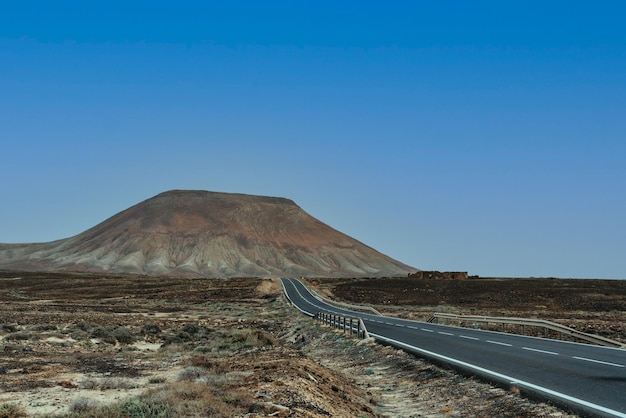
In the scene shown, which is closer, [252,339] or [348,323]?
[252,339]

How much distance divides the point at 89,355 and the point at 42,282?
384 feet

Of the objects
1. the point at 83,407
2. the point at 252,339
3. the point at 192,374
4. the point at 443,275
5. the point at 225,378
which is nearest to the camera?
the point at 83,407

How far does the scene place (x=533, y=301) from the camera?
77.9 meters

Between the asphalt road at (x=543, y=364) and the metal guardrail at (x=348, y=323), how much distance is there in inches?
39.7

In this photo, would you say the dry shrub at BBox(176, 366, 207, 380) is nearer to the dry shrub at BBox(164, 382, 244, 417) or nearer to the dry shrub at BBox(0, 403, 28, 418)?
the dry shrub at BBox(164, 382, 244, 417)

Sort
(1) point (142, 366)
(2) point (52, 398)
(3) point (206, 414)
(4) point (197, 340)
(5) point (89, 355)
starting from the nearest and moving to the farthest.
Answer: (3) point (206, 414), (2) point (52, 398), (1) point (142, 366), (5) point (89, 355), (4) point (197, 340)

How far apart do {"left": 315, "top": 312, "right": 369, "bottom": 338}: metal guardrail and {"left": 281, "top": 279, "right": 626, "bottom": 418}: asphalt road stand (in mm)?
1008

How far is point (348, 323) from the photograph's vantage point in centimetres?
3744

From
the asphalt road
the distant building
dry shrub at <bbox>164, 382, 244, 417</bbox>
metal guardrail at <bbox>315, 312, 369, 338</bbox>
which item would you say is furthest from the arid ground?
the distant building

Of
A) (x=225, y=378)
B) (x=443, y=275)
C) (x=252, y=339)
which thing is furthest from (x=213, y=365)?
(x=443, y=275)

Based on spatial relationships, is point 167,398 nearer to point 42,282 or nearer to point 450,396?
point 450,396

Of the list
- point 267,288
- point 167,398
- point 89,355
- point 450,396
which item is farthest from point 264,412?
point 267,288

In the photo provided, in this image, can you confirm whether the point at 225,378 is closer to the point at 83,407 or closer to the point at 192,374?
the point at 192,374

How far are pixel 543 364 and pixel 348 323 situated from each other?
70.2 feet
